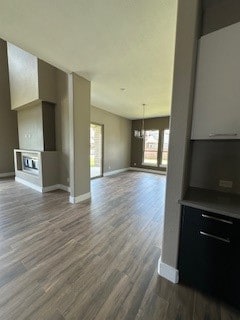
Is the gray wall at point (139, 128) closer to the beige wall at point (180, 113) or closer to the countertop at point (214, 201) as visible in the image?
the countertop at point (214, 201)

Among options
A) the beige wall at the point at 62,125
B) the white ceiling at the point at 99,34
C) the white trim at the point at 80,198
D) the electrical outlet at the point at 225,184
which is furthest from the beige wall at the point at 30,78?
the electrical outlet at the point at 225,184

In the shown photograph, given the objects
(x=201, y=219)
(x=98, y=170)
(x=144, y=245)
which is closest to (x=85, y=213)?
(x=144, y=245)

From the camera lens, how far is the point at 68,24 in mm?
1927

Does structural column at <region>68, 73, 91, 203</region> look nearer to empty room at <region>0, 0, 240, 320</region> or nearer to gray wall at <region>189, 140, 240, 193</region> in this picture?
empty room at <region>0, 0, 240, 320</region>

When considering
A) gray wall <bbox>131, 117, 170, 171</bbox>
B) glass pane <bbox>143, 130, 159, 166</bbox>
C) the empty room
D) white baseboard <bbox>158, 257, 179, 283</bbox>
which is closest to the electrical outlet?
the empty room

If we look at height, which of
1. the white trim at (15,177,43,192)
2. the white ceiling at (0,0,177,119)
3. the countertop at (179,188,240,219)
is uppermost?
the white ceiling at (0,0,177,119)

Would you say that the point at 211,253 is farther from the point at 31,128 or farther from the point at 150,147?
the point at 150,147

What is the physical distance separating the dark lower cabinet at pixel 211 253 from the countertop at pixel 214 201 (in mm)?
63

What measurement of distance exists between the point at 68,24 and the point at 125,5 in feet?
2.43

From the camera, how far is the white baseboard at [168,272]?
5.32 feet

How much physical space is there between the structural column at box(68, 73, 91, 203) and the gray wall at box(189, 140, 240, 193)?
2.50m

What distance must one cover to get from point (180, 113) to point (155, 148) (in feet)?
21.5

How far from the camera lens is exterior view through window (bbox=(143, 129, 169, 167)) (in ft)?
24.9

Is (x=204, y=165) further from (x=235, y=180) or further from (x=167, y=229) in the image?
(x=167, y=229)
